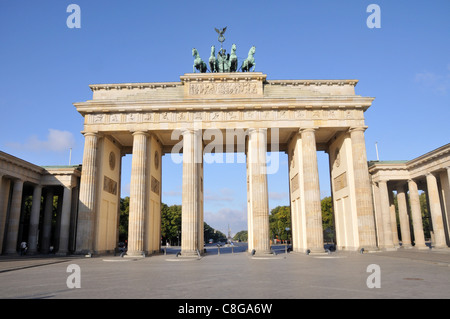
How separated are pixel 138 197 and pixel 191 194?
5.19 m

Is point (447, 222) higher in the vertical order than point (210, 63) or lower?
lower

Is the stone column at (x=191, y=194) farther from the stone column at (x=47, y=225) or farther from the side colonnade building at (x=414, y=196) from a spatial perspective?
the side colonnade building at (x=414, y=196)

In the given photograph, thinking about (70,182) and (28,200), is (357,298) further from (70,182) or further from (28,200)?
(28,200)

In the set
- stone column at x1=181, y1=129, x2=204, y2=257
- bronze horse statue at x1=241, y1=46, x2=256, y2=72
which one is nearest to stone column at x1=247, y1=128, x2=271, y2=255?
stone column at x1=181, y1=129, x2=204, y2=257

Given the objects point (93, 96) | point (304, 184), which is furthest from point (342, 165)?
point (93, 96)

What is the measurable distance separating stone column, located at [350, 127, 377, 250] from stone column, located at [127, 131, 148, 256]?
20389 mm

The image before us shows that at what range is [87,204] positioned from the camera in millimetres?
31344

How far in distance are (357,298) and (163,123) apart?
89.2ft

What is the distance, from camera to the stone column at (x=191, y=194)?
98.4ft

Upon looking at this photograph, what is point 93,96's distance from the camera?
35.0m

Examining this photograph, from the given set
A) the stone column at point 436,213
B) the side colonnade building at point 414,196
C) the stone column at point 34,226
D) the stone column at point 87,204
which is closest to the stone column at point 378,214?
the side colonnade building at point 414,196

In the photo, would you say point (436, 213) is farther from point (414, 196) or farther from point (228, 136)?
point (228, 136)

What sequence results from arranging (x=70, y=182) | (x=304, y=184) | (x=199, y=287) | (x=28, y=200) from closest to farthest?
1. (x=199, y=287)
2. (x=304, y=184)
3. (x=70, y=182)
4. (x=28, y=200)

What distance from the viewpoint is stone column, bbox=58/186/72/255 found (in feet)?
113
